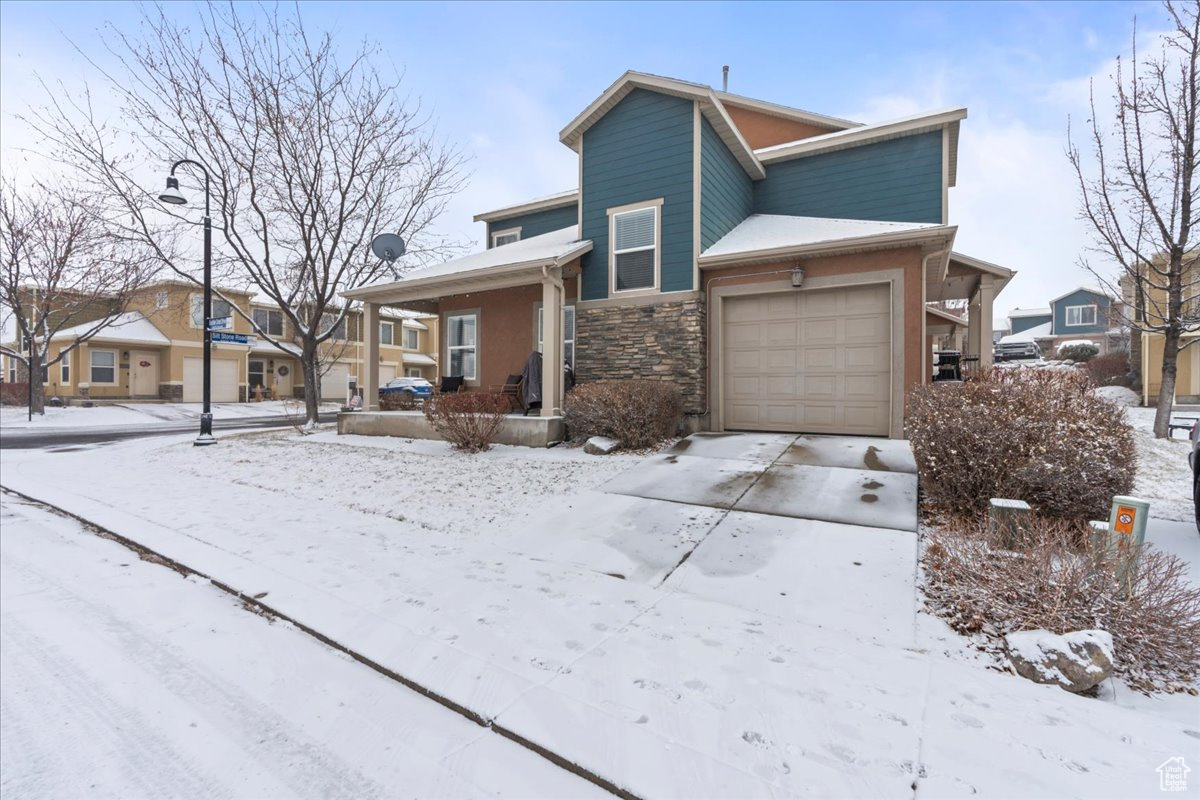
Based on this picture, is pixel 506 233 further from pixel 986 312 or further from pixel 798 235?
pixel 986 312

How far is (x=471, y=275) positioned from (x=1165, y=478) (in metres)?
10.7

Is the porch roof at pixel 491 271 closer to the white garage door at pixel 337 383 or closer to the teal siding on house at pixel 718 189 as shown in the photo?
the teal siding on house at pixel 718 189

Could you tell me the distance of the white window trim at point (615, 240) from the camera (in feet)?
32.2

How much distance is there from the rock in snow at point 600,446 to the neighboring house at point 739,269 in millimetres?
1558

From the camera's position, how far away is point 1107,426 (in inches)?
183

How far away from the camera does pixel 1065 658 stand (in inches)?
98.7

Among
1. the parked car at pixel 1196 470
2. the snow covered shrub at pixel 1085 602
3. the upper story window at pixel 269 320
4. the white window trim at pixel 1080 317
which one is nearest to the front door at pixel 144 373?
the upper story window at pixel 269 320

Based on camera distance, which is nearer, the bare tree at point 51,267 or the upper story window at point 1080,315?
the bare tree at point 51,267

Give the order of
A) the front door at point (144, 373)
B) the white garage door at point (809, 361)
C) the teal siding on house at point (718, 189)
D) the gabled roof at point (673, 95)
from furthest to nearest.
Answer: the front door at point (144, 373) → the teal siding on house at point (718, 189) → the gabled roof at point (673, 95) → the white garage door at point (809, 361)

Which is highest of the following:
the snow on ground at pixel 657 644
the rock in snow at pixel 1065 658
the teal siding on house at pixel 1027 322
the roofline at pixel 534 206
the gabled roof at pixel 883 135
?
the teal siding on house at pixel 1027 322

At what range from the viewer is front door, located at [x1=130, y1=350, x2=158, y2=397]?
25141mm

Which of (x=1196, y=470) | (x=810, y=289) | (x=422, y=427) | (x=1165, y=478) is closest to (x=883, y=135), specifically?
(x=810, y=289)

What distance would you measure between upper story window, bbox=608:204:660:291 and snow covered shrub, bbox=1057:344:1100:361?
2556 cm

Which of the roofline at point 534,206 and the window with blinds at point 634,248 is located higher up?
the roofline at point 534,206
